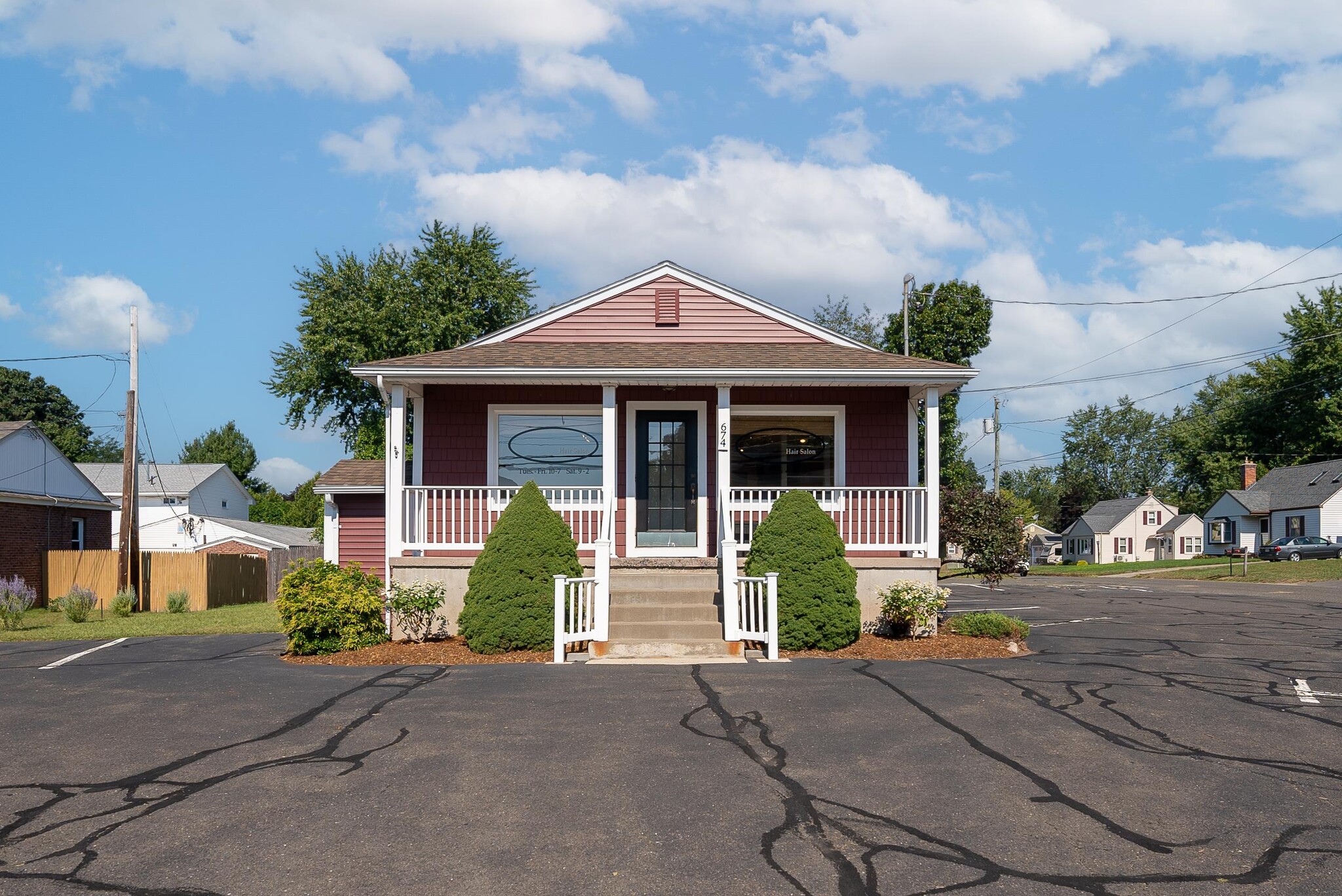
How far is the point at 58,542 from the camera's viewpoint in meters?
31.5

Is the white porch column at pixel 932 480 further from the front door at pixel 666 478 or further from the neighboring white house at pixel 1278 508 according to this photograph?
the neighboring white house at pixel 1278 508

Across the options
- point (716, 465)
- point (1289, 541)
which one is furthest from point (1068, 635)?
point (1289, 541)

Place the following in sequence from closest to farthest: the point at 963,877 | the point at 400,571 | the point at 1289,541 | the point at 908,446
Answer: the point at 963,877 < the point at 400,571 < the point at 908,446 < the point at 1289,541

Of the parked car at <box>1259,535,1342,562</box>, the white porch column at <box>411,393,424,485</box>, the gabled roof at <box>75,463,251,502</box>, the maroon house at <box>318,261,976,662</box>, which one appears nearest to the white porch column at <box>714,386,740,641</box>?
the maroon house at <box>318,261,976,662</box>

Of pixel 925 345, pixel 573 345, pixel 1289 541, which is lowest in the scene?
pixel 1289 541

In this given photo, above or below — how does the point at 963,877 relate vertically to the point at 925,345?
below

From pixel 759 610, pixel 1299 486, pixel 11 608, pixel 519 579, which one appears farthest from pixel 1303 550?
pixel 11 608

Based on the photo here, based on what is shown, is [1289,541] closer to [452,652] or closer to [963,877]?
[452,652]

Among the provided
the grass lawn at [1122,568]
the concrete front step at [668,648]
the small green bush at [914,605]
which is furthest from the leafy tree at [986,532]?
the grass lawn at [1122,568]

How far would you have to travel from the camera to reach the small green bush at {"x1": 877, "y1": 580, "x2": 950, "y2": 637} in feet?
41.9

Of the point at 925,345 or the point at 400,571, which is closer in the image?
the point at 400,571

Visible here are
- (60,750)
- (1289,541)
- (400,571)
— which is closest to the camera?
(60,750)

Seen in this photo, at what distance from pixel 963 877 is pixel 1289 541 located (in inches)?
2194

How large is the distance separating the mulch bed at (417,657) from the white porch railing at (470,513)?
182cm
